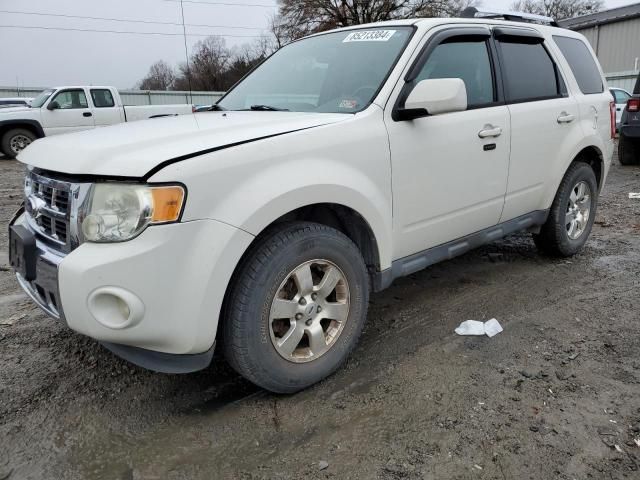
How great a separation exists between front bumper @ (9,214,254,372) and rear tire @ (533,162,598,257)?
302 centimetres

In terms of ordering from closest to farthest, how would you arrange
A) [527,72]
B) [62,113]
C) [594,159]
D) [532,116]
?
[532,116] < [527,72] < [594,159] < [62,113]

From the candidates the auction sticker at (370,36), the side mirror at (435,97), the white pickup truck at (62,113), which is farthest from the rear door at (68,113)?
the side mirror at (435,97)

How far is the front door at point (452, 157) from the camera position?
2914 millimetres

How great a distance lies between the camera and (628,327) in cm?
329

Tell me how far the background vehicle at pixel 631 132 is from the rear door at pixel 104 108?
39.1 ft

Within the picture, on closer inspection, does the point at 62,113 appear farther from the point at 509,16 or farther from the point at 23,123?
the point at 509,16

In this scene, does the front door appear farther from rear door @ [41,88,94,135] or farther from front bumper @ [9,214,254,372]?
rear door @ [41,88,94,135]

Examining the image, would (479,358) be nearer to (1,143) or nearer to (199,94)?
(1,143)

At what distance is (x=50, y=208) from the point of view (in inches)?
91.6

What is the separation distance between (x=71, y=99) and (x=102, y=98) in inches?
30.8

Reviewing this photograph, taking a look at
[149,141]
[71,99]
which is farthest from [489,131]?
[71,99]

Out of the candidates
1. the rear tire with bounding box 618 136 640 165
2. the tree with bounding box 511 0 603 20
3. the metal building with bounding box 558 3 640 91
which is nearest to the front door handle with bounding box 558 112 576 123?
the rear tire with bounding box 618 136 640 165

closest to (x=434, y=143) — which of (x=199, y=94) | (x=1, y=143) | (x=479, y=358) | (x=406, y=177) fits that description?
(x=406, y=177)

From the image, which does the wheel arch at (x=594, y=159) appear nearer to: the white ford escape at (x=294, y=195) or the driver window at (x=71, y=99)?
the white ford escape at (x=294, y=195)
